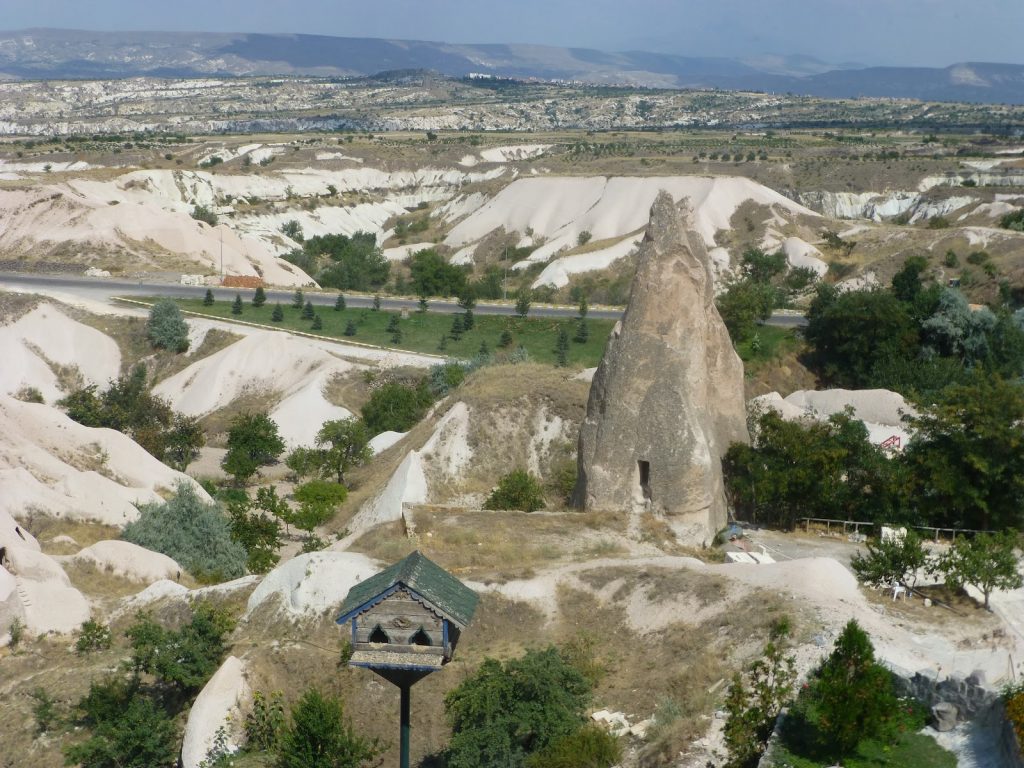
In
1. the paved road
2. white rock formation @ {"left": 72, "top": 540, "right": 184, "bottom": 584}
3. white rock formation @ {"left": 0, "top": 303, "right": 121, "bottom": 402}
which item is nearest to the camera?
white rock formation @ {"left": 72, "top": 540, "right": 184, "bottom": 584}

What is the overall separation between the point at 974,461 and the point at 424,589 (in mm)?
18864

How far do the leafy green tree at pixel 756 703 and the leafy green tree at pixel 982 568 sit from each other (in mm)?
4804

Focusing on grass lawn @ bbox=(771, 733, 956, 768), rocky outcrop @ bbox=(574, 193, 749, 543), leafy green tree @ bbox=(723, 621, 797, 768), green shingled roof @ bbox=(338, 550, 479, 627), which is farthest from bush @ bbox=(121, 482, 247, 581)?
green shingled roof @ bbox=(338, 550, 479, 627)

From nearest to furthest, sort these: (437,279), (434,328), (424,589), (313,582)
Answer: (424,589)
(313,582)
(434,328)
(437,279)

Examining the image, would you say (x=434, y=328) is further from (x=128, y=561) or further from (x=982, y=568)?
(x=982, y=568)

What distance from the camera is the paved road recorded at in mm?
69688

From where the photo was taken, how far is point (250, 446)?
45.1 meters

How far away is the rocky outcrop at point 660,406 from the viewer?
25375mm

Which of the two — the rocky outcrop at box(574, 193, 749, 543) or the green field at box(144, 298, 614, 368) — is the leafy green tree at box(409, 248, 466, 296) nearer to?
the green field at box(144, 298, 614, 368)

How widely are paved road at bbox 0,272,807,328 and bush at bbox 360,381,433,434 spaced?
22166 millimetres

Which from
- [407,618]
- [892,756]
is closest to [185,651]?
[407,618]

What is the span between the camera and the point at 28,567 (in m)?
24.7

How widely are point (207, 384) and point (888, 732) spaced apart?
45.8 meters

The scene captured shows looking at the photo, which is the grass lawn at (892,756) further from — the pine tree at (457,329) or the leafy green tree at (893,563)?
the pine tree at (457,329)
